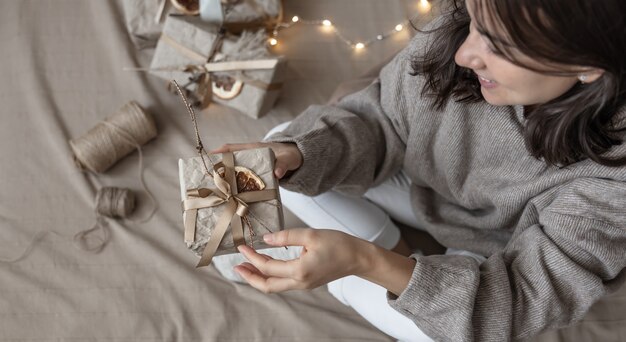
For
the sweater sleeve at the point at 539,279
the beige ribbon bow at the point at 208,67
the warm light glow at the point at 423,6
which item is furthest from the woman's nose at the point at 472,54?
the warm light glow at the point at 423,6

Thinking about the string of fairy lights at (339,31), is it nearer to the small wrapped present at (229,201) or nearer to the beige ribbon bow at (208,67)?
the beige ribbon bow at (208,67)

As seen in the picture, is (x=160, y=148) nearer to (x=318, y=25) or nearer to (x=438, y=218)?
(x=318, y=25)

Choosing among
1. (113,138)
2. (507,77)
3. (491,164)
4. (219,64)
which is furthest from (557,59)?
(113,138)

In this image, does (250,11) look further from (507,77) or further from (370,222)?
(507,77)

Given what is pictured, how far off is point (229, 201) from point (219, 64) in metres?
0.58

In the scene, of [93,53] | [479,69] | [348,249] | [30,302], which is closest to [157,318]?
→ [30,302]

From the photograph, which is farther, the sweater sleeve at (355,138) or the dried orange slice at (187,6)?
the dried orange slice at (187,6)

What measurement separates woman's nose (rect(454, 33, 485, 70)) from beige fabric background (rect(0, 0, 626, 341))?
0.62 m

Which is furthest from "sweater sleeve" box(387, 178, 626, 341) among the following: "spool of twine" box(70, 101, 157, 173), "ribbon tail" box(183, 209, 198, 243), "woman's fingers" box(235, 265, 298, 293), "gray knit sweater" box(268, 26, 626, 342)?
"spool of twine" box(70, 101, 157, 173)

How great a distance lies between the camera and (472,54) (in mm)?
604

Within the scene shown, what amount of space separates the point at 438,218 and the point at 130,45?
876 mm

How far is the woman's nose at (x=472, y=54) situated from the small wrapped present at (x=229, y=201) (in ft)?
0.92

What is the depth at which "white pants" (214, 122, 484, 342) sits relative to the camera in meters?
0.90

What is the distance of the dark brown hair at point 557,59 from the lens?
0.49 meters
